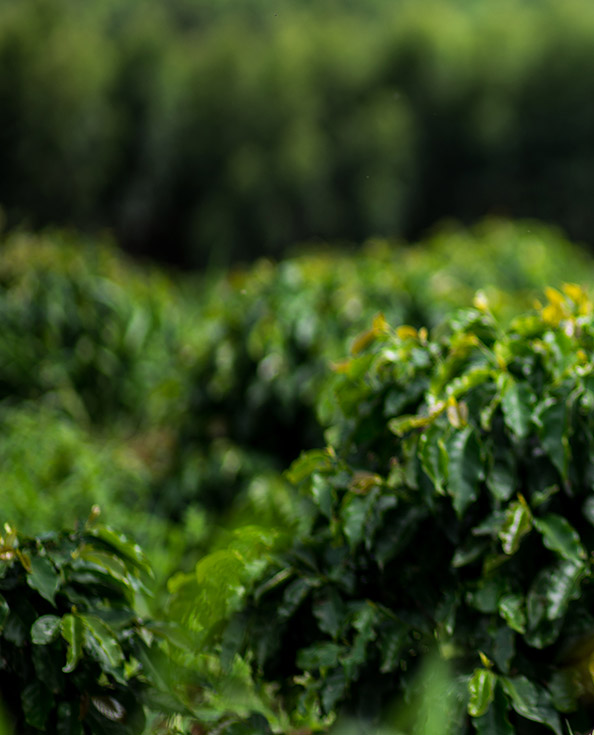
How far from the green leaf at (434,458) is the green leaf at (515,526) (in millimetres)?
157

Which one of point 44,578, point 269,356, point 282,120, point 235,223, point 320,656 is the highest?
point 44,578

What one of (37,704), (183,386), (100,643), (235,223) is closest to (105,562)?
(100,643)

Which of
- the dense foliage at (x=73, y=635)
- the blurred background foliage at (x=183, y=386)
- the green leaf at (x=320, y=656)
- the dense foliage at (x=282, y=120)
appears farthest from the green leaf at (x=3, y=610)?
the dense foliage at (x=282, y=120)

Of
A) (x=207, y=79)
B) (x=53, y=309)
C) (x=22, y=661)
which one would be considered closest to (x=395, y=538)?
(x=22, y=661)

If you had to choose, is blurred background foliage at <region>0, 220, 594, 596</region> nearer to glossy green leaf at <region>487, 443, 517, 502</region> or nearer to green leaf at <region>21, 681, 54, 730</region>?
glossy green leaf at <region>487, 443, 517, 502</region>

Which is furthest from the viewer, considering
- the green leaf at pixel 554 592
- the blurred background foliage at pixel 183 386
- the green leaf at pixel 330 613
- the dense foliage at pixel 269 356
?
the dense foliage at pixel 269 356

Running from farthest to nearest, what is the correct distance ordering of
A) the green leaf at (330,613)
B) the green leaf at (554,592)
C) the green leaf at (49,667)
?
the green leaf at (330,613) < the green leaf at (554,592) < the green leaf at (49,667)

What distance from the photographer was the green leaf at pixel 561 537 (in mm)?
1881

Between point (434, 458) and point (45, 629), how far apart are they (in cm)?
91

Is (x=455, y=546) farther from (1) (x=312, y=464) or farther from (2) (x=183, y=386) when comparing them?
(2) (x=183, y=386)

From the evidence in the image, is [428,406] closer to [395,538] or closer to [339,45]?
[395,538]

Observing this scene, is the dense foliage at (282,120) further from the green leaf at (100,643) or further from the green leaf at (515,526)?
the green leaf at (515,526)

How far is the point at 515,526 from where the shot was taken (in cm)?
188

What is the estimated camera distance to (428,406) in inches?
82.2
